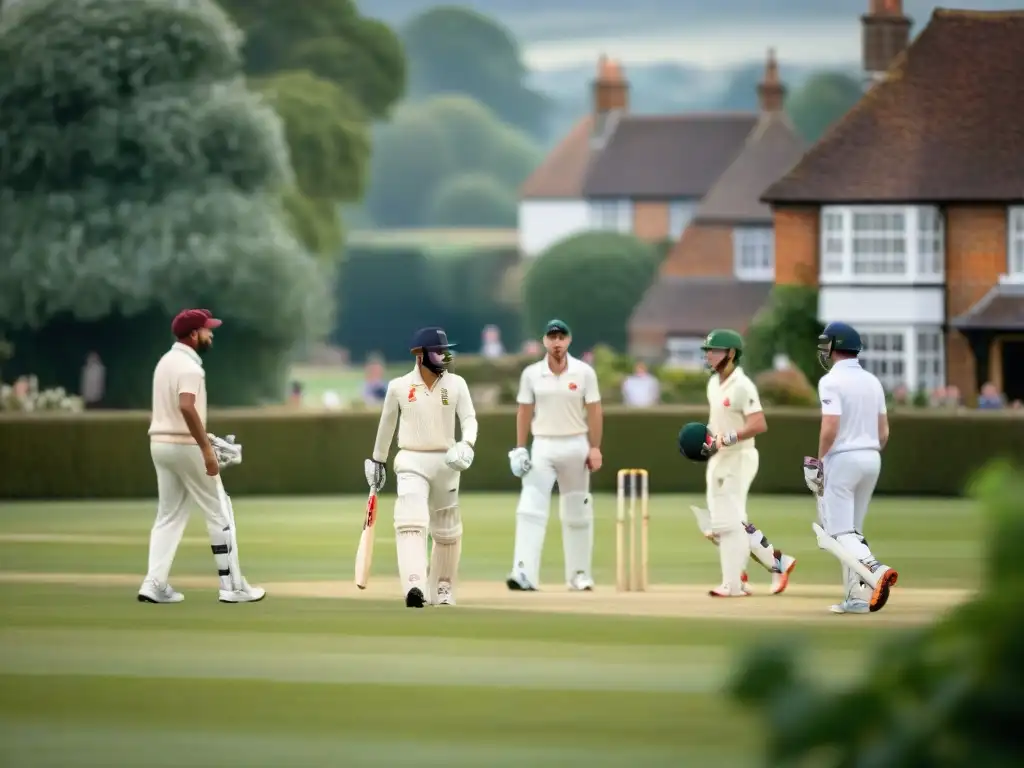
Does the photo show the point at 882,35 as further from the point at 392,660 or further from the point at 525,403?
the point at 392,660

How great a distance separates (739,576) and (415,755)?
591 cm

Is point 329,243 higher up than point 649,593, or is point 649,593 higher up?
point 329,243

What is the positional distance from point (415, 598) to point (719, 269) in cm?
4931

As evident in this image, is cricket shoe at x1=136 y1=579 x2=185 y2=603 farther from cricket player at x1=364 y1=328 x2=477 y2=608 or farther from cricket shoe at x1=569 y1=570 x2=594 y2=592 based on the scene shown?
cricket shoe at x1=569 y1=570 x2=594 y2=592

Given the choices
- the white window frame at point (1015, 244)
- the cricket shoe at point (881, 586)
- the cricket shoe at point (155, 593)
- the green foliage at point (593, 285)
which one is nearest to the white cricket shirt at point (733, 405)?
the cricket shoe at point (881, 586)

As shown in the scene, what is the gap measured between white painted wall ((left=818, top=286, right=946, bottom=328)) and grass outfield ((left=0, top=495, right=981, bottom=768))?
2159 centimetres

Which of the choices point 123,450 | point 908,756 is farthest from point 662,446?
point 908,756

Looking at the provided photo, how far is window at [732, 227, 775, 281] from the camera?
56.8 meters

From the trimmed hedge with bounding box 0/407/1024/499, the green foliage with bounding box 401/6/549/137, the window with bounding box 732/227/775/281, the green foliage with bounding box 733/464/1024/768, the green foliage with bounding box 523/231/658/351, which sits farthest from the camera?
the green foliage with bounding box 401/6/549/137

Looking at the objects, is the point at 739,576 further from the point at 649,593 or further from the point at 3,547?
the point at 3,547

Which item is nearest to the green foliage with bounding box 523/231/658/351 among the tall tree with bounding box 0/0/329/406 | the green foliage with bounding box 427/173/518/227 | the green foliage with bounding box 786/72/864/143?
the tall tree with bounding box 0/0/329/406

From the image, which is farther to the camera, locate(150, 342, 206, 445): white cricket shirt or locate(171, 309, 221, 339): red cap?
locate(171, 309, 221, 339): red cap

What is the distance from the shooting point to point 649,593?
13.2 meters

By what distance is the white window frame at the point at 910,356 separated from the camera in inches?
1494
